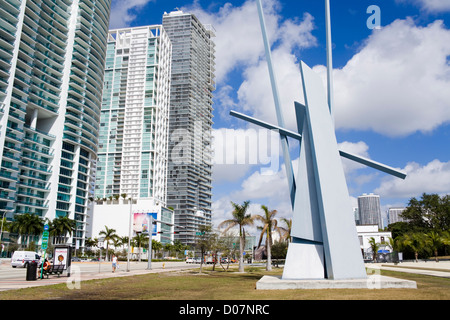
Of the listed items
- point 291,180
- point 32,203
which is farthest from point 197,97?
point 291,180

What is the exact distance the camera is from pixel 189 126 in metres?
154

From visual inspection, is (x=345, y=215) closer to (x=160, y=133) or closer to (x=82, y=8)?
(x=82, y=8)

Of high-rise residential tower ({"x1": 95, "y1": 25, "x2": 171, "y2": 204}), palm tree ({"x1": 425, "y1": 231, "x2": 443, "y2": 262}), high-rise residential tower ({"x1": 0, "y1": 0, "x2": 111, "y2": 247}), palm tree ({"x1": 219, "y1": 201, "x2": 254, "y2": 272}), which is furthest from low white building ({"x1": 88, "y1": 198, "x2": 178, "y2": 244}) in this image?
palm tree ({"x1": 219, "y1": 201, "x2": 254, "y2": 272})

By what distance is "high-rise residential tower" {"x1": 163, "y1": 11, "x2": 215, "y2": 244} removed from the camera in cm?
15000

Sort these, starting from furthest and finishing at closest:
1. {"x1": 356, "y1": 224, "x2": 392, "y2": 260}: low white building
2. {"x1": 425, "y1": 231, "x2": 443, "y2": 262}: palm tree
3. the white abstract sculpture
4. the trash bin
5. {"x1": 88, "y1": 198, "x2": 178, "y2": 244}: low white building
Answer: {"x1": 88, "y1": 198, "x2": 178, "y2": 244}: low white building, {"x1": 356, "y1": 224, "x2": 392, "y2": 260}: low white building, {"x1": 425, "y1": 231, "x2": 443, "y2": 262}: palm tree, the trash bin, the white abstract sculpture

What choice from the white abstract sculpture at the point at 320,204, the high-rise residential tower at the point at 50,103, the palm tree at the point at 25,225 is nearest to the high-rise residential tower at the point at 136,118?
the high-rise residential tower at the point at 50,103

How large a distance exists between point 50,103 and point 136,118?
50.6 m

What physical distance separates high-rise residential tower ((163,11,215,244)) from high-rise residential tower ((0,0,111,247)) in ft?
182

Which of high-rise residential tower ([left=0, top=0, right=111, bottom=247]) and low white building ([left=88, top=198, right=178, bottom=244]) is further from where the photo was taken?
low white building ([left=88, top=198, right=178, bottom=244])

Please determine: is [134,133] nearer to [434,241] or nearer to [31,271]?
[434,241]

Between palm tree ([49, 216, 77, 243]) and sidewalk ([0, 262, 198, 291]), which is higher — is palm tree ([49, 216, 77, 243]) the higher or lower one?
the higher one

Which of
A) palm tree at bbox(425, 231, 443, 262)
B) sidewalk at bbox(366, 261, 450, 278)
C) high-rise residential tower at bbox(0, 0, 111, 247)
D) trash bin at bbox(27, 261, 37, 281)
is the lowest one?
sidewalk at bbox(366, 261, 450, 278)

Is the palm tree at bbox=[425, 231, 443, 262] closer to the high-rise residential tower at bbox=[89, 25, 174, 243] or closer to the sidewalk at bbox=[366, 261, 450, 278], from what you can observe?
the sidewalk at bbox=[366, 261, 450, 278]

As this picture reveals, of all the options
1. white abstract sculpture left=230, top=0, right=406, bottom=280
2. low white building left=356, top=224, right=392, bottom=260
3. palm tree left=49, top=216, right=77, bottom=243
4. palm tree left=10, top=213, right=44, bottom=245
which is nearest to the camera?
white abstract sculpture left=230, top=0, right=406, bottom=280
